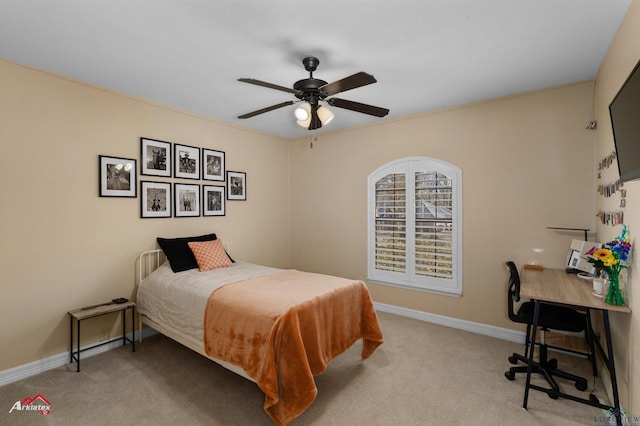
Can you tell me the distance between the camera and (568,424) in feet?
6.61

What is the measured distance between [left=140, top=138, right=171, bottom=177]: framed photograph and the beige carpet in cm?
198

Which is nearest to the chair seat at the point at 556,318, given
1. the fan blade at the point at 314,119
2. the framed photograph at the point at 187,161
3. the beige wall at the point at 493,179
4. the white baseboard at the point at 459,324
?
the beige wall at the point at 493,179

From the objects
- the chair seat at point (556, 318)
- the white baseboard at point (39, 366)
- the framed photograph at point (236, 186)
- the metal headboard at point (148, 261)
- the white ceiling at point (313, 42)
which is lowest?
the white baseboard at point (39, 366)

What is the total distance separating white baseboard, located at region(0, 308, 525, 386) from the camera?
101 inches

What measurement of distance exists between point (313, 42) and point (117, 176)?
2514mm

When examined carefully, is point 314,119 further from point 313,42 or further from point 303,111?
point 313,42

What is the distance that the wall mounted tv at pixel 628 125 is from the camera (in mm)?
1436

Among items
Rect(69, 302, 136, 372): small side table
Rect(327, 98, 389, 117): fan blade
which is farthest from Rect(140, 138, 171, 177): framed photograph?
Rect(327, 98, 389, 117): fan blade

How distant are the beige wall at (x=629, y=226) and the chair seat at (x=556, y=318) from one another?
22 cm

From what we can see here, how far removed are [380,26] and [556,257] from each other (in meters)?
2.86

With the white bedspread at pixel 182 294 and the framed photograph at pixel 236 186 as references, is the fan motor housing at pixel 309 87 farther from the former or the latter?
the framed photograph at pixel 236 186

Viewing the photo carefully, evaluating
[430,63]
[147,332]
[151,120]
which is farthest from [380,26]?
[147,332]

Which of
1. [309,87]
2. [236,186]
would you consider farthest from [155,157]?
[309,87]

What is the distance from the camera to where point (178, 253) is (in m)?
3.43
